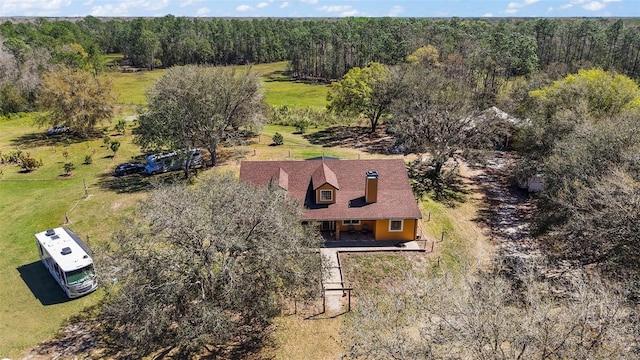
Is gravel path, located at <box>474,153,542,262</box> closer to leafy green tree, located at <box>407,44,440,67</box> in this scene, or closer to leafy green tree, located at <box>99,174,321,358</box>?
leafy green tree, located at <box>99,174,321,358</box>

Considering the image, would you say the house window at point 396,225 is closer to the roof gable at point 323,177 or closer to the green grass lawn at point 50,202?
the roof gable at point 323,177

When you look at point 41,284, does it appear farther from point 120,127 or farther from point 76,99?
point 120,127

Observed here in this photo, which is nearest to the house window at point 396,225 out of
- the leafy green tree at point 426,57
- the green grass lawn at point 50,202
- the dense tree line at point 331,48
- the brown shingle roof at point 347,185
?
the brown shingle roof at point 347,185

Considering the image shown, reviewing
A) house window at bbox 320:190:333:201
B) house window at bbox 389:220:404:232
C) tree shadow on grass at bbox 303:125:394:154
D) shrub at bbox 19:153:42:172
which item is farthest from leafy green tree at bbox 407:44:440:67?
shrub at bbox 19:153:42:172

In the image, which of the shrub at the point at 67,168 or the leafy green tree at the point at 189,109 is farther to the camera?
the shrub at the point at 67,168

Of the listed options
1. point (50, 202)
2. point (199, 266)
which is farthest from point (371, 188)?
point (50, 202)

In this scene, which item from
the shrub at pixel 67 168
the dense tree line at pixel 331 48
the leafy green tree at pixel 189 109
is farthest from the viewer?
the dense tree line at pixel 331 48
